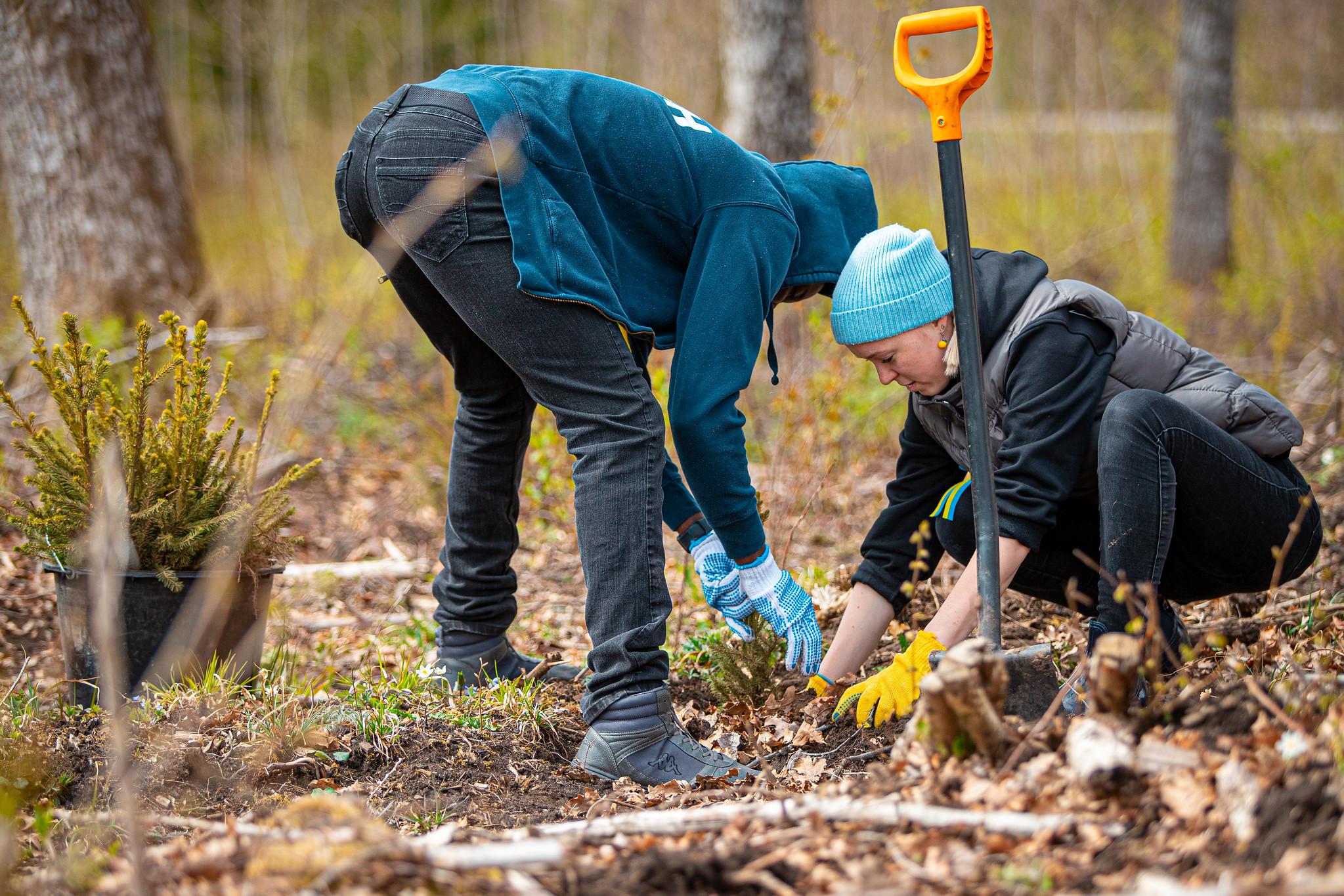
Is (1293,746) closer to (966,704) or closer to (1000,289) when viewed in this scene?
(966,704)

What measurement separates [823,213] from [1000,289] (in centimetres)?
46

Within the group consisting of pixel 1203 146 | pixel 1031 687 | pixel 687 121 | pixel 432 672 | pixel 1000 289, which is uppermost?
pixel 1203 146

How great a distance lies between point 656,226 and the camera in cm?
233

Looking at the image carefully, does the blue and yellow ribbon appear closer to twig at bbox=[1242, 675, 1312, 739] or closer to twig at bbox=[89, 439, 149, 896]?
twig at bbox=[1242, 675, 1312, 739]

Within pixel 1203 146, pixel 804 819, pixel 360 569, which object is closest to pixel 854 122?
pixel 1203 146

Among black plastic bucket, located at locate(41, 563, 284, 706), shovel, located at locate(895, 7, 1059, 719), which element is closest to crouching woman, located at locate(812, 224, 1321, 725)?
shovel, located at locate(895, 7, 1059, 719)

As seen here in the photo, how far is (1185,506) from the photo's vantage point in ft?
8.00

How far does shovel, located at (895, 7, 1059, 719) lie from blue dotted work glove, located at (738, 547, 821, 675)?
560mm

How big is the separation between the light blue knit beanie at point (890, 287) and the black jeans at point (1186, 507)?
0.50m

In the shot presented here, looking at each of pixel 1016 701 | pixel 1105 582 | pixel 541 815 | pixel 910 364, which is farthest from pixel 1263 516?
pixel 541 815

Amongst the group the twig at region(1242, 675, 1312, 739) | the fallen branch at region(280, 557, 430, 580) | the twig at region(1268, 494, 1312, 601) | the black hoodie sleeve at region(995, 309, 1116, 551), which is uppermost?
the black hoodie sleeve at region(995, 309, 1116, 551)

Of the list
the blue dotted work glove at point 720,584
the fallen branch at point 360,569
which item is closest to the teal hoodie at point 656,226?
the blue dotted work glove at point 720,584

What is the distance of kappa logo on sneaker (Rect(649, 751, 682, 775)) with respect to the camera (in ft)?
7.57

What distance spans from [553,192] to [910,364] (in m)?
0.94
